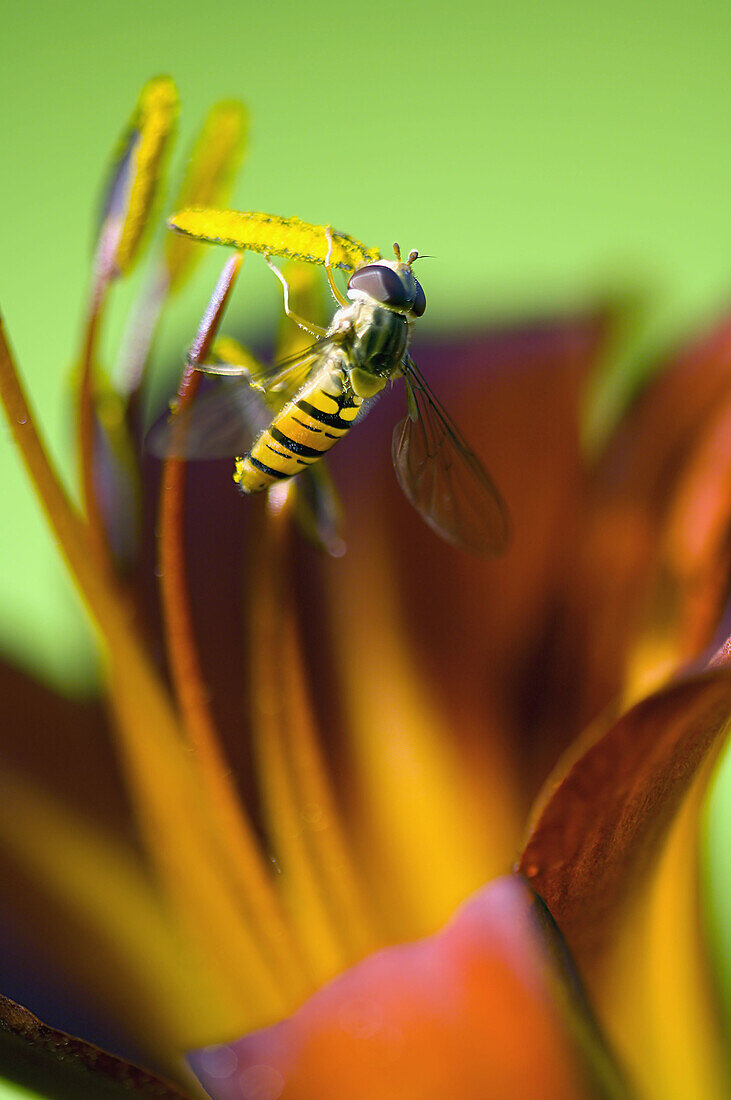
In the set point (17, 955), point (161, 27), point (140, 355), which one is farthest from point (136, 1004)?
point (161, 27)

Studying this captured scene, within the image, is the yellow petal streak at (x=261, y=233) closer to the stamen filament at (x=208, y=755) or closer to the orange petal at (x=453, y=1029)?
the stamen filament at (x=208, y=755)

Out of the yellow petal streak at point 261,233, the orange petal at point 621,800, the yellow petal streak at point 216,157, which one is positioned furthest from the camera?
the yellow petal streak at point 216,157

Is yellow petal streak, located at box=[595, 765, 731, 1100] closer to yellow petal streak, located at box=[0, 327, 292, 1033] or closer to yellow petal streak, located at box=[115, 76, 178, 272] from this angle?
yellow petal streak, located at box=[0, 327, 292, 1033]

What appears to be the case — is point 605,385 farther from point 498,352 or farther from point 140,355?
point 140,355

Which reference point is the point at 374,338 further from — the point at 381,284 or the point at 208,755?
the point at 208,755

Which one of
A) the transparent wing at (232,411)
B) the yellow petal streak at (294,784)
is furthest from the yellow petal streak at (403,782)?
the transparent wing at (232,411)

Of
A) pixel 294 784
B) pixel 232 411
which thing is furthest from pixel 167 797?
pixel 232 411
